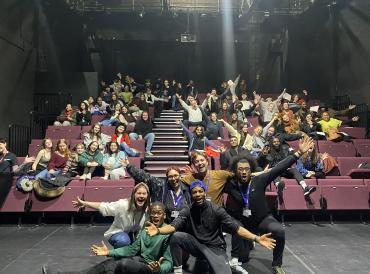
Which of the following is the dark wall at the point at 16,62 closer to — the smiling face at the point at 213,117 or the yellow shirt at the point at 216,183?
the smiling face at the point at 213,117

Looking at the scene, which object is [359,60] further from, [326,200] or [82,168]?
[82,168]

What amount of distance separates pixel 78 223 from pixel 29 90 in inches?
230

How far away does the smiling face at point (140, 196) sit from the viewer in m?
A: 3.44

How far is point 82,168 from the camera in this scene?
21.9 ft

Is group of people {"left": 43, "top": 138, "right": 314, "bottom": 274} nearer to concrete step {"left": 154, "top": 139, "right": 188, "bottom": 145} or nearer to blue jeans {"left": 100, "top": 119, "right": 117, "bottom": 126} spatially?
concrete step {"left": 154, "top": 139, "right": 188, "bottom": 145}

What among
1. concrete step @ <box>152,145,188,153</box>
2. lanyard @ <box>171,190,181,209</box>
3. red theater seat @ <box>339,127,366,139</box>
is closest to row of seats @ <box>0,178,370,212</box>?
lanyard @ <box>171,190,181,209</box>

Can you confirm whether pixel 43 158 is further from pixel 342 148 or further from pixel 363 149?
pixel 363 149

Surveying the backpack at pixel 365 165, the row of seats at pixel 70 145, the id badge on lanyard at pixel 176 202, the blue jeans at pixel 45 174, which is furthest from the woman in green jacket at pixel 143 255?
the backpack at pixel 365 165

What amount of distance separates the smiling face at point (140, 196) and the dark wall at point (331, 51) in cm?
823

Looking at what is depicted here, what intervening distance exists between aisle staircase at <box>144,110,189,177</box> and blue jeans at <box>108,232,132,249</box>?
3.65 metres

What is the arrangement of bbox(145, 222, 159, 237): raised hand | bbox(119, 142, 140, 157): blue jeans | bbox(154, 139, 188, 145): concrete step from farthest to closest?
bbox(154, 139, 188, 145): concrete step → bbox(119, 142, 140, 157): blue jeans → bbox(145, 222, 159, 237): raised hand

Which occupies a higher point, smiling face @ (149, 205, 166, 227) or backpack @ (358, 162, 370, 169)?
smiling face @ (149, 205, 166, 227)

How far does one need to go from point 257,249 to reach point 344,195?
2247 mm

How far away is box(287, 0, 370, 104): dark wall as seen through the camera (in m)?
10.1
